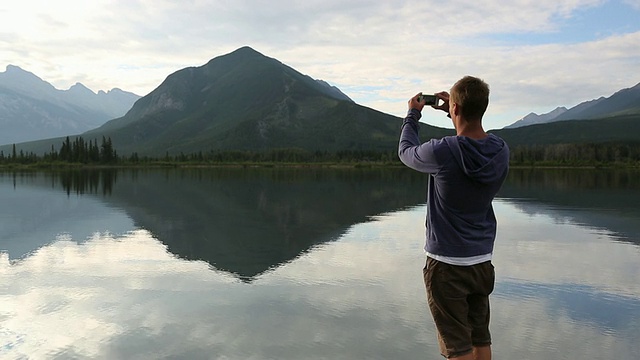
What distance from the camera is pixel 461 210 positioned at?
4.26 meters

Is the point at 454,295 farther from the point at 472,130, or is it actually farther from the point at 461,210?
the point at 472,130

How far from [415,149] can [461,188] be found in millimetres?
540

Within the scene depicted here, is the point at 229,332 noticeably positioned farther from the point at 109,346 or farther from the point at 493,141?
the point at 493,141

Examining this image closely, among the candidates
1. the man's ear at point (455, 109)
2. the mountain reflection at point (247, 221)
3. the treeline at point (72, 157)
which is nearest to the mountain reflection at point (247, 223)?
the mountain reflection at point (247, 221)

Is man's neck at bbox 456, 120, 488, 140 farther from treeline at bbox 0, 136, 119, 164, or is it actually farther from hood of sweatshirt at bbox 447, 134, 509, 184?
treeline at bbox 0, 136, 119, 164

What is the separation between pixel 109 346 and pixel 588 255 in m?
15.4

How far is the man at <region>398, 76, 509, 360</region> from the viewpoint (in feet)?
13.7

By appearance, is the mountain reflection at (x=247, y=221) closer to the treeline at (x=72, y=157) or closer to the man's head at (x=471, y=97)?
the man's head at (x=471, y=97)

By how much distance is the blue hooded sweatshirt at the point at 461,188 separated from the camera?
4.14m

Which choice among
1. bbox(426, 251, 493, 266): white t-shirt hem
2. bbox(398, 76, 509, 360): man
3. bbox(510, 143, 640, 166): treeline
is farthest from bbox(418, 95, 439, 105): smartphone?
bbox(510, 143, 640, 166): treeline

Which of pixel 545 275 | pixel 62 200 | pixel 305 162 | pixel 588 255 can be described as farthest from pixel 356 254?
pixel 305 162

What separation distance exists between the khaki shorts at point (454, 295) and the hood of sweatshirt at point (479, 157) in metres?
0.78

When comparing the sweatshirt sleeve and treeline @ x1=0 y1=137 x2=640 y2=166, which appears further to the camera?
treeline @ x1=0 y1=137 x2=640 y2=166

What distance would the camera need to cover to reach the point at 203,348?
8305mm
